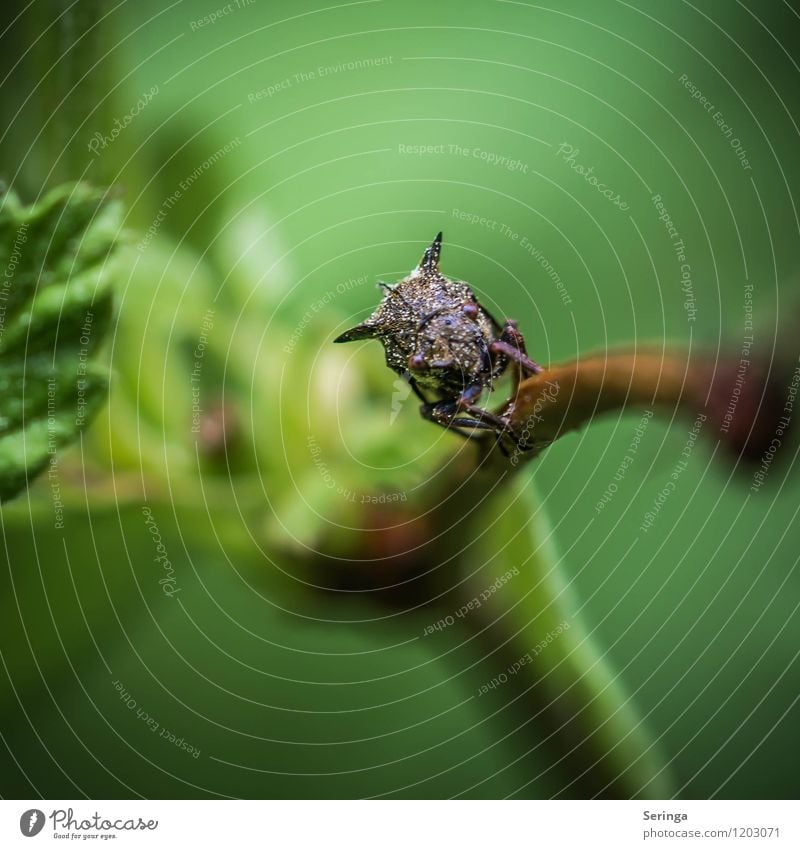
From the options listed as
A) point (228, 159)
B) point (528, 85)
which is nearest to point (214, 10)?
point (228, 159)

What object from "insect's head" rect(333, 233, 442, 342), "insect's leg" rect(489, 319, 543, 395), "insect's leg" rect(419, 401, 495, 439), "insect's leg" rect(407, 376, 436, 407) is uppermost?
"insect's head" rect(333, 233, 442, 342)

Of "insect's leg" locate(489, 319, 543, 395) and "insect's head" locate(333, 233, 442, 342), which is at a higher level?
"insect's head" locate(333, 233, 442, 342)

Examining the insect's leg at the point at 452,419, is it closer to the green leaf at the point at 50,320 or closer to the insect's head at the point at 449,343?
the insect's head at the point at 449,343

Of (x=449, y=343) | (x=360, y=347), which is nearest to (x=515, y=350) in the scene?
(x=449, y=343)

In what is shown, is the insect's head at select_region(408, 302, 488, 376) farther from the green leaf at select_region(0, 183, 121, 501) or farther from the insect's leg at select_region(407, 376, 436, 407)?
the green leaf at select_region(0, 183, 121, 501)

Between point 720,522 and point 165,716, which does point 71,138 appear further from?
point 720,522

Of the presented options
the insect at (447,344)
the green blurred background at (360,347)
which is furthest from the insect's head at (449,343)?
the green blurred background at (360,347)

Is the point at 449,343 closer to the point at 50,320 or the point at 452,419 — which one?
the point at 452,419

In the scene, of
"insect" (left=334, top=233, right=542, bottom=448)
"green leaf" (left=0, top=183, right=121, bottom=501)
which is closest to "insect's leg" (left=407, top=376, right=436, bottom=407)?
"insect" (left=334, top=233, right=542, bottom=448)
